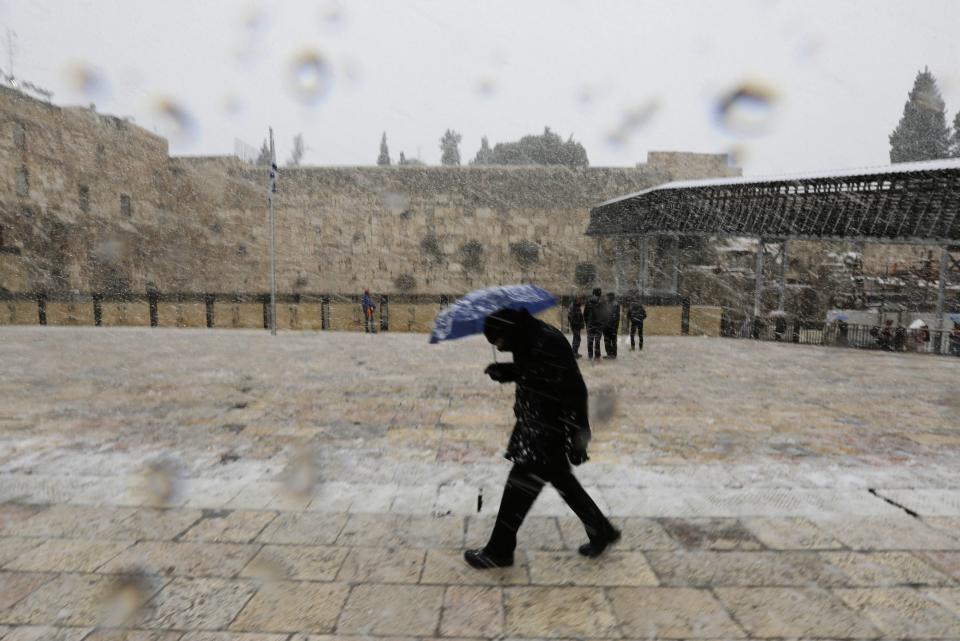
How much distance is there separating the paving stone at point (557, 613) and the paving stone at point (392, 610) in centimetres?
33

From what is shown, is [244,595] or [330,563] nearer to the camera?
[244,595]

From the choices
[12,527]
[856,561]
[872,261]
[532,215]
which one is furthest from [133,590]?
[872,261]

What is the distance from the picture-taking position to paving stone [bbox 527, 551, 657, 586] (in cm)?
267

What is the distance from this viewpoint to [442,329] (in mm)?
2596

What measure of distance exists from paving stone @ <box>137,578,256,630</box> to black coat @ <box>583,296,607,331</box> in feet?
26.9

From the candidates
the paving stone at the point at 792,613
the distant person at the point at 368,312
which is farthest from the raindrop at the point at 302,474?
the distant person at the point at 368,312

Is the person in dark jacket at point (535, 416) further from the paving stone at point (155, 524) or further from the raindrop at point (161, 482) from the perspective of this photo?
the raindrop at point (161, 482)

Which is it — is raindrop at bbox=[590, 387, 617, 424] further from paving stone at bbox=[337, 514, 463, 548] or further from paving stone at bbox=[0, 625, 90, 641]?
paving stone at bbox=[0, 625, 90, 641]

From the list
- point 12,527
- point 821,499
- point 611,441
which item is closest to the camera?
point 12,527

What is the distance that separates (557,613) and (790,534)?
1.61 meters

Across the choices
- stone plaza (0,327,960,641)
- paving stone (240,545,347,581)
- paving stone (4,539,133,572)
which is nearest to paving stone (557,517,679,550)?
stone plaza (0,327,960,641)

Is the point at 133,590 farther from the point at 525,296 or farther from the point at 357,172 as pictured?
the point at 357,172

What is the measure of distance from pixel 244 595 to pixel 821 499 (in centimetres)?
355

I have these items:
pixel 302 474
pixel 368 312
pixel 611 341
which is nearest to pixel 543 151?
pixel 368 312
